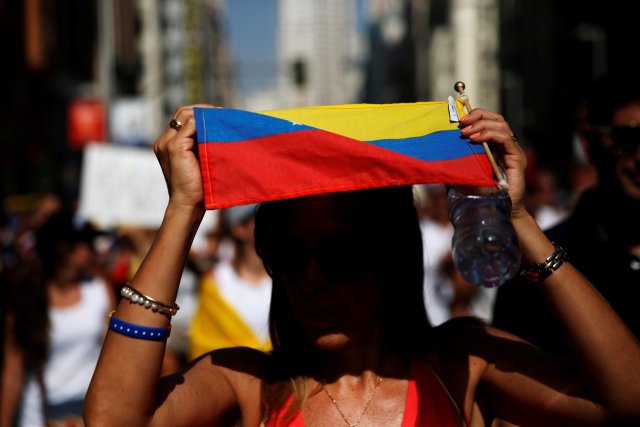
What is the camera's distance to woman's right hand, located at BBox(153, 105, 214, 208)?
2.45 meters

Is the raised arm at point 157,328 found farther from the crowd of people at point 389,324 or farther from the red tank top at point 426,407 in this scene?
the red tank top at point 426,407

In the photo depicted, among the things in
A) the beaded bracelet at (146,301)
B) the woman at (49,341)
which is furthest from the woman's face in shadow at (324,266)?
the woman at (49,341)

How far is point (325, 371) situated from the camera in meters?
2.80

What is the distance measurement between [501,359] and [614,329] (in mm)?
391

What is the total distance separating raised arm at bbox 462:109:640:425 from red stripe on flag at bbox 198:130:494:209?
142 mm

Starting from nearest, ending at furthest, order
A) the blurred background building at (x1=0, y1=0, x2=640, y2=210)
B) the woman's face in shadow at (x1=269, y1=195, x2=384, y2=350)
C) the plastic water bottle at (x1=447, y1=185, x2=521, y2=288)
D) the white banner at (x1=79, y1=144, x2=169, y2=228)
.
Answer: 1. the plastic water bottle at (x1=447, y1=185, x2=521, y2=288)
2. the woman's face in shadow at (x1=269, y1=195, x2=384, y2=350)
3. the white banner at (x1=79, y1=144, x2=169, y2=228)
4. the blurred background building at (x1=0, y1=0, x2=640, y2=210)

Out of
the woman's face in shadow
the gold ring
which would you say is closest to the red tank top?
the woman's face in shadow

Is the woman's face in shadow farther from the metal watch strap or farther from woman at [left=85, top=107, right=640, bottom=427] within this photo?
the metal watch strap

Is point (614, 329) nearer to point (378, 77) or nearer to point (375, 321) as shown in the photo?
point (375, 321)

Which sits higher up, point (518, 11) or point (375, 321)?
point (518, 11)

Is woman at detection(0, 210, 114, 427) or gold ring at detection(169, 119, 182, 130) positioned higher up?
gold ring at detection(169, 119, 182, 130)

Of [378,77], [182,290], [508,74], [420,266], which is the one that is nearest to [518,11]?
[508,74]

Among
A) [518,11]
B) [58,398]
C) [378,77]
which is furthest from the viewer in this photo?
[378,77]

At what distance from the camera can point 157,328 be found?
7.86ft
